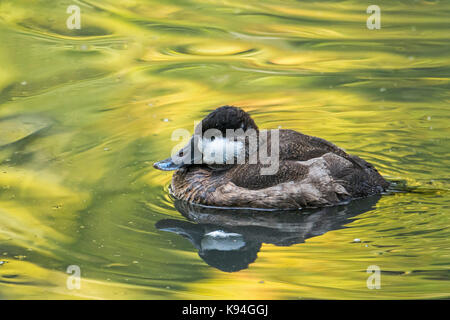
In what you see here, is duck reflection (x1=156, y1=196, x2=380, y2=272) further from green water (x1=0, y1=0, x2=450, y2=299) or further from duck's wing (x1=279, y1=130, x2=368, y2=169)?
duck's wing (x1=279, y1=130, x2=368, y2=169)

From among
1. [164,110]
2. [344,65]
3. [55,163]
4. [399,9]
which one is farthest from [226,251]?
[399,9]

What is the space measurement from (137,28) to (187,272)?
824 centimetres

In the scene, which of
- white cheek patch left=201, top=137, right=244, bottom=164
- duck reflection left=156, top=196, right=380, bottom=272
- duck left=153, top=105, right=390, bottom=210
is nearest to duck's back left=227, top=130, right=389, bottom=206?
duck left=153, top=105, right=390, bottom=210

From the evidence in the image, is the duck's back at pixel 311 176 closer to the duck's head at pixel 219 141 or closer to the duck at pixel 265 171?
the duck at pixel 265 171

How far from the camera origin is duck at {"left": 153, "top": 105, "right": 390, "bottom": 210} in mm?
7277

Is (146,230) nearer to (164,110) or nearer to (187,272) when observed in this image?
(187,272)

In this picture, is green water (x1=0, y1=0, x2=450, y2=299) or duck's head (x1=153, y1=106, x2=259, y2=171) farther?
duck's head (x1=153, y1=106, x2=259, y2=171)

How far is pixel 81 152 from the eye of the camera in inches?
349

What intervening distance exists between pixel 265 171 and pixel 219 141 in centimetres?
65

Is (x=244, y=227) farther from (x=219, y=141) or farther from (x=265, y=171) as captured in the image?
(x=219, y=141)

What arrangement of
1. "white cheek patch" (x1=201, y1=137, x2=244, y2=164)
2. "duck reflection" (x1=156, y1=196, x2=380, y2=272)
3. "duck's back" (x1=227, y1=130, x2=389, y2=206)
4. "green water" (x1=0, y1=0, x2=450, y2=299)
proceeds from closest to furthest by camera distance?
"green water" (x1=0, y1=0, x2=450, y2=299), "duck reflection" (x1=156, y1=196, x2=380, y2=272), "duck's back" (x1=227, y1=130, x2=389, y2=206), "white cheek patch" (x1=201, y1=137, x2=244, y2=164)

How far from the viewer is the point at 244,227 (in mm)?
6996

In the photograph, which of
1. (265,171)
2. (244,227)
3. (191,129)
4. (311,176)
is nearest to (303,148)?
(311,176)

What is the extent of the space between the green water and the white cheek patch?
626mm
